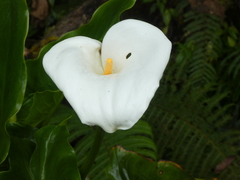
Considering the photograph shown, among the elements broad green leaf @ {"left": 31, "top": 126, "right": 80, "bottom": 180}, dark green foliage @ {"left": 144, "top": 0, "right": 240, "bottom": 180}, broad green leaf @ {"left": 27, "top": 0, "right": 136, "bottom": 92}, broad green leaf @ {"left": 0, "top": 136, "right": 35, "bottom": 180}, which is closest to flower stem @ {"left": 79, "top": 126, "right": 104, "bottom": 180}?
broad green leaf @ {"left": 31, "top": 126, "right": 80, "bottom": 180}

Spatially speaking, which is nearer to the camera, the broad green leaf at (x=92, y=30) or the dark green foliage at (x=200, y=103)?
the broad green leaf at (x=92, y=30)

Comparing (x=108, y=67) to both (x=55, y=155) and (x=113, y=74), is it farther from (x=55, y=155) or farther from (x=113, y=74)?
(x=55, y=155)

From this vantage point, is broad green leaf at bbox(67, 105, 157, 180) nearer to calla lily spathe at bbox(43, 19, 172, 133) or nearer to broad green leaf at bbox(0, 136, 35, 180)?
broad green leaf at bbox(0, 136, 35, 180)

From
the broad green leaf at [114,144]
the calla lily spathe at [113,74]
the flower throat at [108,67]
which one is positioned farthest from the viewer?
the broad green leaf at [114,144]

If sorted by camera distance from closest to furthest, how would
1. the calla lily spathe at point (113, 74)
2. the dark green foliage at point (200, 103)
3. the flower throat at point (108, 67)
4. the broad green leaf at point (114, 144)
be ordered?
the calla lily spathe at point (113, 74)
the flower throat at point (108, 67)
the broad green leaf at point (114, 144)
the dark green foliage at point (200, 103)

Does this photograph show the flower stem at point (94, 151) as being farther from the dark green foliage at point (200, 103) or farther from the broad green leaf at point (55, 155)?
the dark green foliage at point (200, 103)

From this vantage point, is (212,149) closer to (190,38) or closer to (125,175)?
(125,175)

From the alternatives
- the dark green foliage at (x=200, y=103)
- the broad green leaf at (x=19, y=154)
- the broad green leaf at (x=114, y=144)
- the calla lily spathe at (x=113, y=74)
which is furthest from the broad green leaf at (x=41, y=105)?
the dark green foliage at (x=200, y=103)
